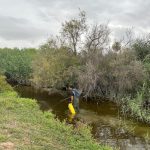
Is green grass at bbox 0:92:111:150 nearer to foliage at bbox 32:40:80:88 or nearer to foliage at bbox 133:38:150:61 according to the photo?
foliage at bbox 32:40:80:88

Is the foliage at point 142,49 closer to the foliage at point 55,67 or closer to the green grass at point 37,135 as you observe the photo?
the foliage at point 55,67

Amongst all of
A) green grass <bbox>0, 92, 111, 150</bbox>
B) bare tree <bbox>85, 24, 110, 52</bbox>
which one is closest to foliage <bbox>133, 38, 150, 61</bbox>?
bare tree <bbox>85, 24, 110, 52</bbox>

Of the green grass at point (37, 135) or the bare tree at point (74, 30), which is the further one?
the bare tree at point (74, 30)

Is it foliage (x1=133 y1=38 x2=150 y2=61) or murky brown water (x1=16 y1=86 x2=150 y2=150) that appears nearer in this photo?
murky brown water (x1=16 y1=86 x2=150 y2=150)

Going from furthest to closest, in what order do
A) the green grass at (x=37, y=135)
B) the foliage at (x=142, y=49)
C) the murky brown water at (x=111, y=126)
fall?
1. the foliage at (x=142, y=49)
2. the murky brown water at (x=111, y=126)
3. the green grass at (x=37, y=135)

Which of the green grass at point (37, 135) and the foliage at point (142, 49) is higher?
the foliage at point (142, 49)

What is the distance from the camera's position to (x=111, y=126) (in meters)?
22.1

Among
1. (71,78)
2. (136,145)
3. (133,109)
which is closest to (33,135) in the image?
(136,145)


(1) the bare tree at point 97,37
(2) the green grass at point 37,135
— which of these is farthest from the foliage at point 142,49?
(2) the green grass at point 37,135

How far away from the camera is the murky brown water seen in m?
18.0

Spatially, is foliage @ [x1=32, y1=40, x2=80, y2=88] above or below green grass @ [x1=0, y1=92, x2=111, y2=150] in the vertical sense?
above

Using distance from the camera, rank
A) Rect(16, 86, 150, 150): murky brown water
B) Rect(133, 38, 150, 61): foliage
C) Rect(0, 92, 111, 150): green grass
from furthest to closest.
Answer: Rect(133, 38, 150, 61): foliage
Rect(16, 86, 150, 150): murky brown water
Rect(0, 92, 111, 150): green grass

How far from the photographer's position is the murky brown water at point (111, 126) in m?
18.0

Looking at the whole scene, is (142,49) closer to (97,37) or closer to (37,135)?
(97,37)
